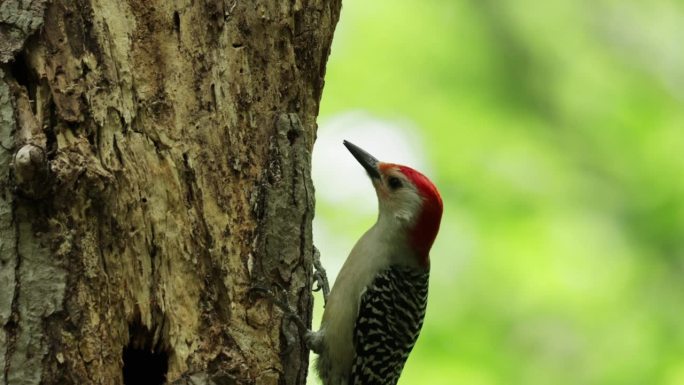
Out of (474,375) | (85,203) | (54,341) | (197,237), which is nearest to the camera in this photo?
(54,341)

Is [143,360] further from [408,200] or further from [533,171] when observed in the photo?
[533,171]

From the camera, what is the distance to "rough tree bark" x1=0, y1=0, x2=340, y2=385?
3.36 metres

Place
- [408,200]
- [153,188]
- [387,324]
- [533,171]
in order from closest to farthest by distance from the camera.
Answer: [153,188]
[387,324]
[408,200]
[533,171]

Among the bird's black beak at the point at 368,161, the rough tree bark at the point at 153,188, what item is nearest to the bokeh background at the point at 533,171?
the bird's black beak at the point at 368,161

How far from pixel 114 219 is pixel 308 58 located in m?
1.23

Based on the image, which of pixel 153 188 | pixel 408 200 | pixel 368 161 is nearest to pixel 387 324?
pixel 408 200

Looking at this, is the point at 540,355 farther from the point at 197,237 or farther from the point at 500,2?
the point at 197,237

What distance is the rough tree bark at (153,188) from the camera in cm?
336

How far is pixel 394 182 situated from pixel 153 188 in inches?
86.3

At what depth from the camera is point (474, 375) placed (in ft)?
26.8

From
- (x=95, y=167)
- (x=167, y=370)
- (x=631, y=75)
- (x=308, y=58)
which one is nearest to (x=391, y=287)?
(x=308, y=58)

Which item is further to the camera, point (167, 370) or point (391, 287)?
point (391, 287)

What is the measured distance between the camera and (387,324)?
5.31m

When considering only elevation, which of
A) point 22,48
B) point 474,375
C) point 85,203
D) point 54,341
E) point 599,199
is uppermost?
point 599,199
